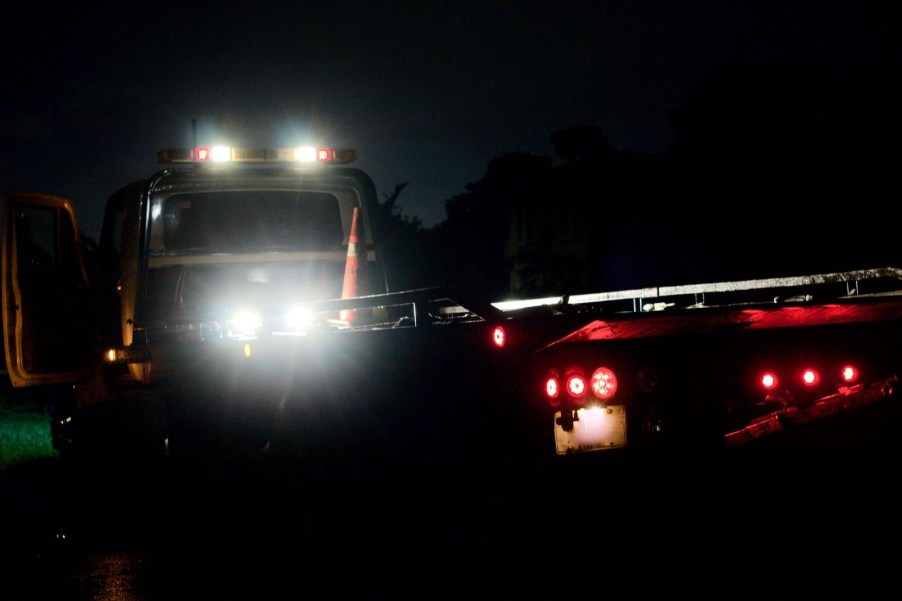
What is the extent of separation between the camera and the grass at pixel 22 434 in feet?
34.1

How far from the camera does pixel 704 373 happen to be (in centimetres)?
406

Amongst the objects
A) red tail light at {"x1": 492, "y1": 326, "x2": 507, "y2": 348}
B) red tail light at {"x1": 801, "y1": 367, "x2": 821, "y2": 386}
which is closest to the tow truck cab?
red tail light at {"x1": 492, "y1": 326, "x2": 507, "y2": 348}

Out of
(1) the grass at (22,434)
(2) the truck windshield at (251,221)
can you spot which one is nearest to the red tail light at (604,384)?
(2) the truck windshield at (251,221)

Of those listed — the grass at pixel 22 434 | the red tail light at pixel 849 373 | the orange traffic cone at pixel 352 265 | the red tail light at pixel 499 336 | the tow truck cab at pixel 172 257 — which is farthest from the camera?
the grass at pixel 22 434

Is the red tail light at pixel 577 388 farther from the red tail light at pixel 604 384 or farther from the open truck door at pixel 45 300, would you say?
the open truck door at pixel 45 300

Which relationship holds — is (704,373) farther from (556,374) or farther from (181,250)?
(181,250)

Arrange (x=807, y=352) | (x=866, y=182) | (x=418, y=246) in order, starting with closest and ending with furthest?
(x=807, y=352), (x=866, y=182), (x=418, y=246)

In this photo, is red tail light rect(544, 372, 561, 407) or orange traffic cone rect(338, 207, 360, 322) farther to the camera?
orange traffic cone rect(338, 207, 360, 322)

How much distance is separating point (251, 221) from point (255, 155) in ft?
2.06

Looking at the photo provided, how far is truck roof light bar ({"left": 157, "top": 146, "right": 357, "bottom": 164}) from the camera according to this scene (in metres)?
7.96

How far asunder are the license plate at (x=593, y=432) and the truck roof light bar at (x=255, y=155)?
15.9 feet

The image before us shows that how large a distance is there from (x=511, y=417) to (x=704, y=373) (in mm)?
800

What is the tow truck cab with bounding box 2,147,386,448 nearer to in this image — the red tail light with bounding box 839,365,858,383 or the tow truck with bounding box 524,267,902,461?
the tow truck with bounding box 524,267,902,461

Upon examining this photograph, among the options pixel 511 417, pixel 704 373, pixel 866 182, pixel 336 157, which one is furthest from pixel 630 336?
pixel 866 182
